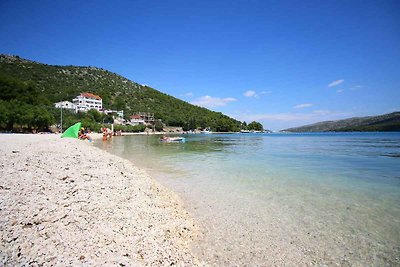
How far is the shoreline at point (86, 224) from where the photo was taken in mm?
3577

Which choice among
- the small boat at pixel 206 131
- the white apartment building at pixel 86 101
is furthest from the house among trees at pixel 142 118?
the small boat at pixel 206 131

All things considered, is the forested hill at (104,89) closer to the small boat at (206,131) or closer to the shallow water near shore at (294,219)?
the small boat at (206,131)

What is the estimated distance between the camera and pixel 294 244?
16.7 feet

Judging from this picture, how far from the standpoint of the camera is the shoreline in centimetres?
358

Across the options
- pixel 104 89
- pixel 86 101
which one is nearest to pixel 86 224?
pixel 86 101

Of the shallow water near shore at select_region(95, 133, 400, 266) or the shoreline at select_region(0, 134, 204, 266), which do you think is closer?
the shoreline at select_region(0, 134, 204, 266)

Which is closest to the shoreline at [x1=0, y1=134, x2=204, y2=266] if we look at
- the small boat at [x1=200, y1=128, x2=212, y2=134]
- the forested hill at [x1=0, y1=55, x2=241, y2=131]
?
the forested hill at [x1=0, y1=55, x2=241, y2=131]

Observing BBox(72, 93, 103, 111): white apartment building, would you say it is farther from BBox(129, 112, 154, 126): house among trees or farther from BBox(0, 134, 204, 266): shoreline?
BBox(0, 134, 204, 266): shoreline

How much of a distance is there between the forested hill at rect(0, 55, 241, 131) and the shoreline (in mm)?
112623

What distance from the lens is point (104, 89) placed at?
15288 centimetres

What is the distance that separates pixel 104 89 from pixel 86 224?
16303 cm

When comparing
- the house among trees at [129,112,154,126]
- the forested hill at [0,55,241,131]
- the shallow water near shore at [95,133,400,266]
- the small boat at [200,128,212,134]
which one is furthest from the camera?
the small boat at [200,128,212,134]

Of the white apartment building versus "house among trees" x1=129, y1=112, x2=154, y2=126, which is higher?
the white apartment building

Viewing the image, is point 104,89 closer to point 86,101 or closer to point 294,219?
point 86,101
